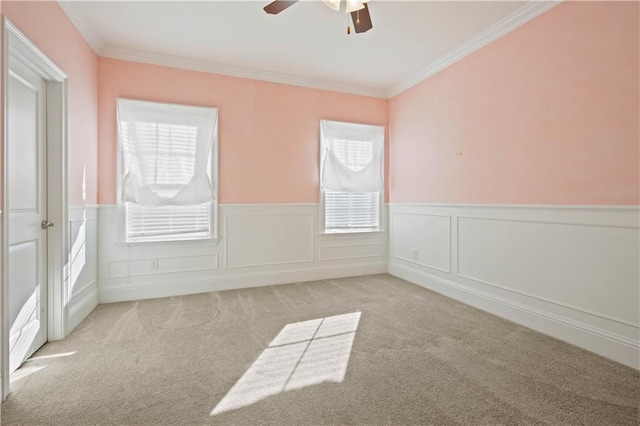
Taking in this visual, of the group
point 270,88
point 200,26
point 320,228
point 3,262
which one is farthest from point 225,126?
point 3,262

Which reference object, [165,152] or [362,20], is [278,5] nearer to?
[362,20]

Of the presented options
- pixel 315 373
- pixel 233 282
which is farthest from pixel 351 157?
pixel 315 373

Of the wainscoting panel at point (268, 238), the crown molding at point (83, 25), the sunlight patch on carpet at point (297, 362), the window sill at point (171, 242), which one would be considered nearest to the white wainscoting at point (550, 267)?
the sunlight patch on carpet at point (297, 362)

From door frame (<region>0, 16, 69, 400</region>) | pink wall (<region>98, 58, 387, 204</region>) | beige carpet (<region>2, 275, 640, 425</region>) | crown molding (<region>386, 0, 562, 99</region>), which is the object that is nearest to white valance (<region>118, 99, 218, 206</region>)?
pink wall (<region>98, 58, 387, 204</region>)

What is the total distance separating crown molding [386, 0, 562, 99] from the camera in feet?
9.31

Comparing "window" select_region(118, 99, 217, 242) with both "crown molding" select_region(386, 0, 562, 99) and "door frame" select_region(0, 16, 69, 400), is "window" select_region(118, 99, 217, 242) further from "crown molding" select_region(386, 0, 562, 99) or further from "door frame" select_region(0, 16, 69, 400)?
"crown molding" select_region(386, 0, 562, 99)

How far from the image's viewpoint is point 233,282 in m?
4.18

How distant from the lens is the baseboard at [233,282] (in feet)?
12.1

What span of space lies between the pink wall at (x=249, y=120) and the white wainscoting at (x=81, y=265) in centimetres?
42

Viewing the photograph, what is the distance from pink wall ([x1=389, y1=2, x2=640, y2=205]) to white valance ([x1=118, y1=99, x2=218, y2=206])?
289cm

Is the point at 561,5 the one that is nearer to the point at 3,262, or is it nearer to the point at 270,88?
the point at 270,88

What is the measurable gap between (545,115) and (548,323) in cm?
182

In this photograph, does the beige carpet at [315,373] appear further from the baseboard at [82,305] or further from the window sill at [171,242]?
the window sill at [171,242]

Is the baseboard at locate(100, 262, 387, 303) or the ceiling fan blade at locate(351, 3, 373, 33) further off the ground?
the ceiling fan blade at locate(351, 3, 373, 33)
